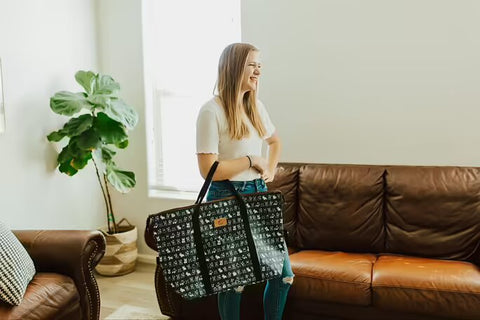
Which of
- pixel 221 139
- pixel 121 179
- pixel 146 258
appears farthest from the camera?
pixel 146 258

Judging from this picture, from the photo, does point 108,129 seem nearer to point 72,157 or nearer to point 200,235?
point 72,157

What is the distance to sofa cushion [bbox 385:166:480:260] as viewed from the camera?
2502 millimetres

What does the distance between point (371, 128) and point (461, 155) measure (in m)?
0.55

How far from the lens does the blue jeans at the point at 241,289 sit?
1.97 m

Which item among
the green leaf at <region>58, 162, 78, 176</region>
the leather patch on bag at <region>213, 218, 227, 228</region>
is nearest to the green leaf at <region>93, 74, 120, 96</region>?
the green leaf at <region>58, 162, 78, 176</region>

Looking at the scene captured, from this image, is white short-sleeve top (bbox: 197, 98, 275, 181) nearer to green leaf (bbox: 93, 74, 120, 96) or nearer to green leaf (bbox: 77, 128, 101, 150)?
green leaf (bbox: 77, 128, 101, 150)

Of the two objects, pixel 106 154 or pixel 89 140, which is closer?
pixel 89 140

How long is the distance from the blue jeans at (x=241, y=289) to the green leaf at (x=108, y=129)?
4.58 feet

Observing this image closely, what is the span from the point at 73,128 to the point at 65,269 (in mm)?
1136

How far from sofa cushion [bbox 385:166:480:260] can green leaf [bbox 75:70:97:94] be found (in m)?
2.11

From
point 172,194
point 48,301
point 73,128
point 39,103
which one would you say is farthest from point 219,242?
point 39,103

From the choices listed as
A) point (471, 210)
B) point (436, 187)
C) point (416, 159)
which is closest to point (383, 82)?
point (416, 159)

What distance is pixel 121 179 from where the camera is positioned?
3354 millimetres

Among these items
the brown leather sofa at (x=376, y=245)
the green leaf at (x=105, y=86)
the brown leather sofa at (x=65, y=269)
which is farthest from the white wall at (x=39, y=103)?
the brown leather sofa at (x=376, y=245)
